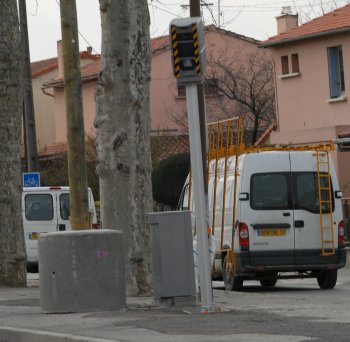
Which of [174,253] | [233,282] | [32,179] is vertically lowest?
[233,282]

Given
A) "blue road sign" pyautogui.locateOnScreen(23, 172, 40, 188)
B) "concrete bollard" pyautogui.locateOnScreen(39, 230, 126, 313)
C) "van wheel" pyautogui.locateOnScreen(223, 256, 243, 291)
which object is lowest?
"van wheel" pyautogui.locateOnScreen(223, 256, 243, 291)

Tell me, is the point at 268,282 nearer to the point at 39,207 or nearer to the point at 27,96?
the point at 39,207

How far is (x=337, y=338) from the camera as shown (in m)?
11.2

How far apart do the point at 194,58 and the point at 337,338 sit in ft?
12.2

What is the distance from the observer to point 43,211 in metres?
34.3

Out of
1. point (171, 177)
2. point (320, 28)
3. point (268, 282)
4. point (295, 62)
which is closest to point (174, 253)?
point (268, 282)

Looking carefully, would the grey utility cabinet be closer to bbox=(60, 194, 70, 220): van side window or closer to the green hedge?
bbox=(60, 194, 70, 220): van side window

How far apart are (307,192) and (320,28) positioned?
2293cm

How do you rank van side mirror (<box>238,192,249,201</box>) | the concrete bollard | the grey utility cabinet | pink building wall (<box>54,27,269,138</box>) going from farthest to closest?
pink building wall (<box>54,27,269,138</box>) → van side mirror (<box>238,192,249,201</box>) → the grey utility cabinet → the concrete bollard

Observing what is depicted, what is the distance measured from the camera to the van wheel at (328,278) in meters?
23.0

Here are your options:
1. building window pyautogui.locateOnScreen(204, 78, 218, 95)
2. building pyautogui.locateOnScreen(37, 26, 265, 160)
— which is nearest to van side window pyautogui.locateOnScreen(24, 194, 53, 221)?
building window pyautogui.locateOnScreen(204, 78, 218, 95)

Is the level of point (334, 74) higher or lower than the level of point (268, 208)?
higher

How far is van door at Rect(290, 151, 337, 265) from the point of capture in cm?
2212

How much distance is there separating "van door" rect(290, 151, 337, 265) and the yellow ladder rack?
0.02m
